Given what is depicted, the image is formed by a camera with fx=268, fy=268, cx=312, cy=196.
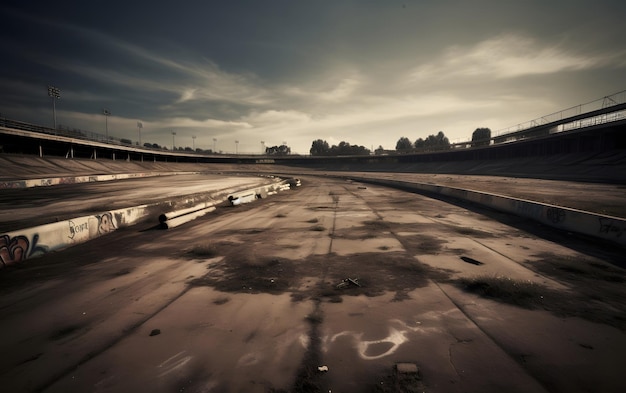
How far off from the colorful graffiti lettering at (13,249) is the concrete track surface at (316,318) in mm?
442

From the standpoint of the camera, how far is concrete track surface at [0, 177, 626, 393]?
3342 mm

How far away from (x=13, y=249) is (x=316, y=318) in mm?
8431

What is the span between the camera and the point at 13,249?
7133 millimetres

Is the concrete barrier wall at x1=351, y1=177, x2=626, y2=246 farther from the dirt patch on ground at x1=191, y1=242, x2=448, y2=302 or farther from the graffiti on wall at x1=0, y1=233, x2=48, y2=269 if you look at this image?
the graffiti on wall at x1=0, y1=233, x2=48, y2=269

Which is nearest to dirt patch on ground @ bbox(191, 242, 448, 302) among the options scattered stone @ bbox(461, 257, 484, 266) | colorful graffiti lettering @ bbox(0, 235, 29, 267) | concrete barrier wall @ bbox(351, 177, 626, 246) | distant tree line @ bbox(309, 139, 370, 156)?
scattered stone @ bbox(461, 257, 484, 266)

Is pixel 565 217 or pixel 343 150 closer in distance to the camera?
pixel 565 217

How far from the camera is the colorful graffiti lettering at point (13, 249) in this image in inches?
271

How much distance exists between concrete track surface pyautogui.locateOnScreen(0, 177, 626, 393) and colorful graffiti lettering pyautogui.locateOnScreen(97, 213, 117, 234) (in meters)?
1.74

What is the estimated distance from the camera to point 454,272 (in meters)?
6.62

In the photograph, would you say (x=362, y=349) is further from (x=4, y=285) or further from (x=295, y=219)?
(x=295, y=219)

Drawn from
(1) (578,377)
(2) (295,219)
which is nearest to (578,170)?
(2) (295,219)

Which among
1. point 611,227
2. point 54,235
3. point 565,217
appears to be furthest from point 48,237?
point 565,217

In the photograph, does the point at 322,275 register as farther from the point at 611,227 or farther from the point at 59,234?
the point at 611,227

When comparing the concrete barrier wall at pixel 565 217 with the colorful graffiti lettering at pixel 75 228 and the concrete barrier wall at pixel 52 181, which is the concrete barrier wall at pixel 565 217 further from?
the concrete barrier wall at pixel 52 181
